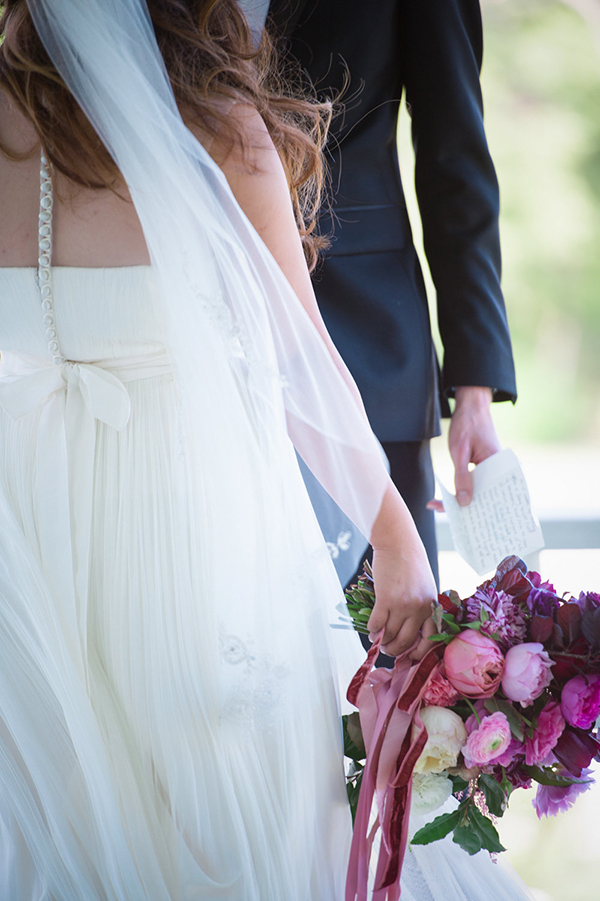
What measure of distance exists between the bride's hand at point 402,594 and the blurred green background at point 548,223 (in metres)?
2.74

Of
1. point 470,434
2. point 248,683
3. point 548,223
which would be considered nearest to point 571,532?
point 470,434

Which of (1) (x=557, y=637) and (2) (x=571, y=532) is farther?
(2) (x=571, y=532)

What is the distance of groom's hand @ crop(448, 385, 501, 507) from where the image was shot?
3.94 feet

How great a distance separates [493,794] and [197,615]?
1.19ft

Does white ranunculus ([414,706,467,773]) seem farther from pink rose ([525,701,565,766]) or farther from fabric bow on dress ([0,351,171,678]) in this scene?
fabric bow on dress ([0,351,171,678])

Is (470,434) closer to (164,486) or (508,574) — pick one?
(508,574)

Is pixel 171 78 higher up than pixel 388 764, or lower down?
higher up

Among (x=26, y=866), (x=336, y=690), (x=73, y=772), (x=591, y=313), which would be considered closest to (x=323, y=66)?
(x=336, y=690)

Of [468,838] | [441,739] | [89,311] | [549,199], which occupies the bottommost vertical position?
[468,838]

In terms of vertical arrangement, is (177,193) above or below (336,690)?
above

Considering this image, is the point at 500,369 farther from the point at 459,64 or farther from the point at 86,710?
the point at 86,710

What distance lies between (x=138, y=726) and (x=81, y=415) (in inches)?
13.5

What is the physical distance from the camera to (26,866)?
76 centimetres

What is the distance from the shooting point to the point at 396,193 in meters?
1.20
